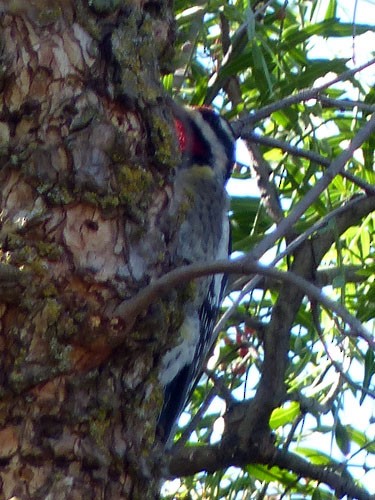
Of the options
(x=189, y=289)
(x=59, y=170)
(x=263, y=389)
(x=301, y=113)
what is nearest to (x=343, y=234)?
(x=301, y=113)

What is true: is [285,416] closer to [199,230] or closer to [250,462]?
[250,462]

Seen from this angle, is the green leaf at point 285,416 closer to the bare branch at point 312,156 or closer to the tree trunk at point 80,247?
the bare branch at point 312,156

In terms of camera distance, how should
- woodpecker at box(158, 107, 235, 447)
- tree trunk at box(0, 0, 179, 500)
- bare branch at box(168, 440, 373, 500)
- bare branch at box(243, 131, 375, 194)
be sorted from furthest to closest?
woodpecker at box(158, 107, 235, 447)
bare branch at box(168, 440, 373, 500)
bare branch at box(243, 131, 375, 194)
tree trunk at box(0, 0, 179, 500)

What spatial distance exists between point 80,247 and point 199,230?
721mm

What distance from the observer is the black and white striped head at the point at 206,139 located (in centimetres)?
206

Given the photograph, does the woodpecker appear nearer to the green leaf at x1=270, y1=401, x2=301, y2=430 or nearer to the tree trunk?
the green leaf at x1=270, y1=401, x2=301, y2=430

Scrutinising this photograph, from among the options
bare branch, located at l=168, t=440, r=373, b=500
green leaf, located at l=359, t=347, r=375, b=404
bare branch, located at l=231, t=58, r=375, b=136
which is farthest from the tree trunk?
green leaf, located at l=359, t=347, r=375, b=404

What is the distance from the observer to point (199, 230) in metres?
2.02

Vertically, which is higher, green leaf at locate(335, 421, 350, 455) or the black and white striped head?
the black and white striped head

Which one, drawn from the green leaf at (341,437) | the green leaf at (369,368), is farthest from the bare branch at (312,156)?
the green leaf at (341,437)

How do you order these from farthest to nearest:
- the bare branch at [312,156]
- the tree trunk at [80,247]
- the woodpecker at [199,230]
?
the woodpecker at [199,230] → the bare branch at [312,156] → the tree trunk at [80,247]

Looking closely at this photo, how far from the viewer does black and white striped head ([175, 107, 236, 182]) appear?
2.06m

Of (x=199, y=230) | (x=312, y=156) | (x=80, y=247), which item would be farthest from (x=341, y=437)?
(x=80, y=247)

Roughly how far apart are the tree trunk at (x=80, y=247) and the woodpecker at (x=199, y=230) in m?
0.57
